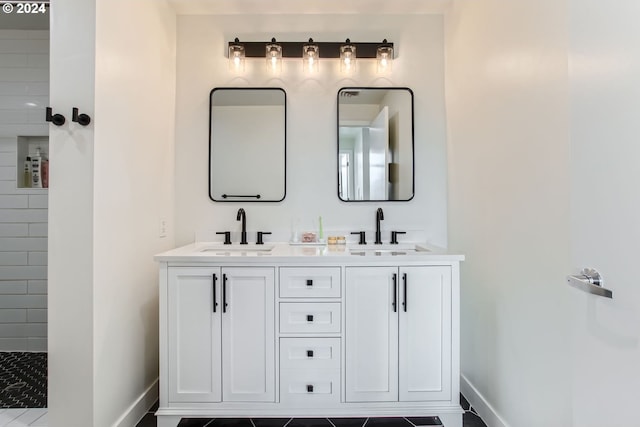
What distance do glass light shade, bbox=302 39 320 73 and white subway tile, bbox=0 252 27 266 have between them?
272cm

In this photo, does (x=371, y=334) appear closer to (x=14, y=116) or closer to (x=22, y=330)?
(x=22, y=330)

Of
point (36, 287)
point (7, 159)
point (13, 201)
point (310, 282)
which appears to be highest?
point (7, 159)

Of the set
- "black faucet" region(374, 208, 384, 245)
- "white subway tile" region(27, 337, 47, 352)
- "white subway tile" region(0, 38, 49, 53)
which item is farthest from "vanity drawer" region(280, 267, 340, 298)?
"white subway tile" region(0, 38, 49, 53)

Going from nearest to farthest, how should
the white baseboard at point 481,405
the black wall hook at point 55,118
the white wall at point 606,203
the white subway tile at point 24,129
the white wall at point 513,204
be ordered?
1. the white wall at point 606,203
2. the white wall at point 513,204
3. the black wall hook at point 55,118
4. the white baseboard at point 481,405
5. the white subway tile at point 24,129

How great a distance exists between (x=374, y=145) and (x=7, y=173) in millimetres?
2954

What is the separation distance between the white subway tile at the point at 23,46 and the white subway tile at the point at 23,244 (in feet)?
5.01

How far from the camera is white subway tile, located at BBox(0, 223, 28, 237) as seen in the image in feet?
8.24

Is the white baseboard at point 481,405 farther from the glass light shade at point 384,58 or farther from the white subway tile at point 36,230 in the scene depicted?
the white subway tile at point 36,230

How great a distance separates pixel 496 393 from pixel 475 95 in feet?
5.72

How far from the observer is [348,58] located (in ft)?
7.63

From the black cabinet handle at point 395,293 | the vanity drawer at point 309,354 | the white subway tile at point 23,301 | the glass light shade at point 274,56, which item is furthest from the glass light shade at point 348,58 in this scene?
the white subway tile at point 23,301

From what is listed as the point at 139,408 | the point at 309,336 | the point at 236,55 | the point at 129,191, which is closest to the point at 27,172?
the point at 129,191

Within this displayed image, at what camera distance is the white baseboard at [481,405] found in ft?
5.48

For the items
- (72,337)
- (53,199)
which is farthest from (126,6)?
Answer: (72,337)
